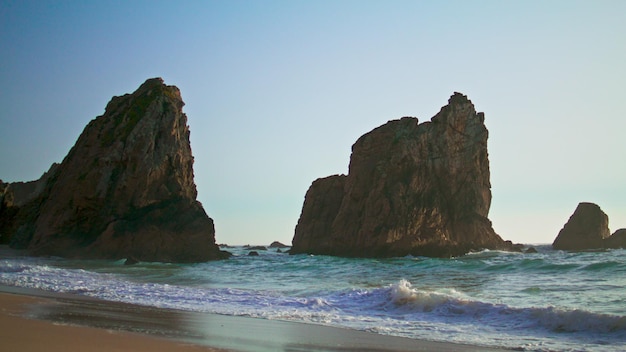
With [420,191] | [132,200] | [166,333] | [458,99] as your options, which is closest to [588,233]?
[458,99]

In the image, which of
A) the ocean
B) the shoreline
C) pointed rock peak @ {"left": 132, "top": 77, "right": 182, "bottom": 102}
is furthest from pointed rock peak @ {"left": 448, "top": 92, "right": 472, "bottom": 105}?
the shoreline

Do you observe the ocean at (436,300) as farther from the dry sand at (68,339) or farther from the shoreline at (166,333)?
the dry sand at (68,339)

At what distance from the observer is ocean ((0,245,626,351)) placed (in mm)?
11164

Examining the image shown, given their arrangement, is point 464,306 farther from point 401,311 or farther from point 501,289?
point 501,289

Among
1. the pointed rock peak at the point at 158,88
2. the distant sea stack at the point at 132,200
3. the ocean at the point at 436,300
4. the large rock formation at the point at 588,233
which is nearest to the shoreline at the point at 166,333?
the ocean at the point at 436,300

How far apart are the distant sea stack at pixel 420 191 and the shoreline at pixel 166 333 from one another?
43.7 metres

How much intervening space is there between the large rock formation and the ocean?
52.2 m

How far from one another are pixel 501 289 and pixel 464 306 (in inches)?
200

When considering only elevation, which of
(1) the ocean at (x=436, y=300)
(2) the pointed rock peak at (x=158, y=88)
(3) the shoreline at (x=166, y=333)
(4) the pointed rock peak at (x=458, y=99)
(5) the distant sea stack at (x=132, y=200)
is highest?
(4) the pointed rock peak at (x=458, y=99)

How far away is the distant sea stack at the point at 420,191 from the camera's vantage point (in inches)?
2189

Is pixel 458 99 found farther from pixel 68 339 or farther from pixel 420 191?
pixel 68 339

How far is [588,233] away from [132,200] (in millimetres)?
56764

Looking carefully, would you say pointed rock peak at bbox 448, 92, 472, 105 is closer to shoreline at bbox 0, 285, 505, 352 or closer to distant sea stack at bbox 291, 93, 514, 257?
distant sea stack at bbox 291, 93, 514, 257

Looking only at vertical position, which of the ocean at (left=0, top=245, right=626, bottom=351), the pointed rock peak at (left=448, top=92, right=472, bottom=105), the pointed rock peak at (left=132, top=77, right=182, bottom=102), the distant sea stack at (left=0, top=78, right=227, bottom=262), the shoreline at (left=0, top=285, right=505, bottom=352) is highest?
the pointed rock peak at (left=448, top=92, right=472, bottom=105)
